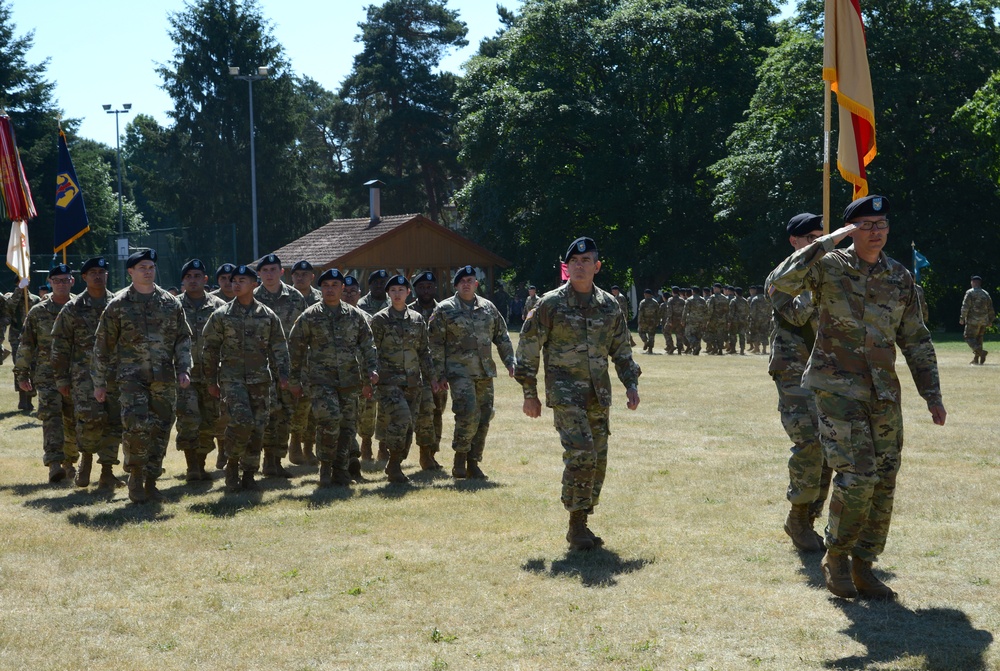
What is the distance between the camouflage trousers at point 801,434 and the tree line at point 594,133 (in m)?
32.2

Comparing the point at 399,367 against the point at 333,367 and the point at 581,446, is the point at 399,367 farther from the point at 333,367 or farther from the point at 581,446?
the point at 581,446

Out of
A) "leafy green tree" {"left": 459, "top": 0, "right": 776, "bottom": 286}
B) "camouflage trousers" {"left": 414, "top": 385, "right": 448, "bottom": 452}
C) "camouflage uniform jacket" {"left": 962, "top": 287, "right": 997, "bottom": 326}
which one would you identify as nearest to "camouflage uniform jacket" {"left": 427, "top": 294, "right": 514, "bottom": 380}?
"camouflage trousers" {"left": 414, "top": 385, "right": 448, "bottom": 452}

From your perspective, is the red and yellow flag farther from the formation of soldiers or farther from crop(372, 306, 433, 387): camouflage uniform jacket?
the formation of soldiers

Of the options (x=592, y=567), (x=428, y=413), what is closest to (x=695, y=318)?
(x=428, y=413)

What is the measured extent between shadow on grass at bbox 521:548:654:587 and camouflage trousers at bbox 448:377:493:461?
356 centimetres

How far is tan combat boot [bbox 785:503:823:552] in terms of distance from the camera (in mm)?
8102

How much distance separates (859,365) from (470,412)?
5699 mm

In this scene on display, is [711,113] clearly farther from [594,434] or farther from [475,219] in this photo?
[594,434]

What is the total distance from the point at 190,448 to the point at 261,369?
58.0 inches

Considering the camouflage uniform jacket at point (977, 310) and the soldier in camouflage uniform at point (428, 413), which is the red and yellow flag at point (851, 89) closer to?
the soldier in camouflage uniform at point (428, 413)

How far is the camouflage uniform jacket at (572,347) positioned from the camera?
27.1ft

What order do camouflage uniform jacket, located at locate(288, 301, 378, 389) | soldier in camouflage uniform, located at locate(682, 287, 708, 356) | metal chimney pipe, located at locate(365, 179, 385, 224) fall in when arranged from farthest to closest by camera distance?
metal chimney pipe, located at locate(365, 179, 385, 224) → soldier in camouflage uniform, located at locate(682, 287, 708, 356) → camouflage uniform jacket, located at locate(288, 301, 378, 389)

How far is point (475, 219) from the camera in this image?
5469 cm

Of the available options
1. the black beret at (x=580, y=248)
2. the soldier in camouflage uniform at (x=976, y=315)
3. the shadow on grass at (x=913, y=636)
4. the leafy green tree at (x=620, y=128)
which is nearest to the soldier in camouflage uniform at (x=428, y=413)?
the black beret at (x=580, y=248)
